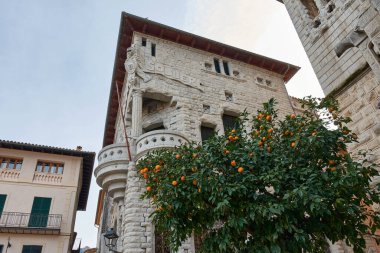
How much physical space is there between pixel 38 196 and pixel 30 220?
4.73 ft

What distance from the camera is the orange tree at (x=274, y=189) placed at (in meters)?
5.20

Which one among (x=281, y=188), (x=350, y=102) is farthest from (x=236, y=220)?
(x=350, y=102)

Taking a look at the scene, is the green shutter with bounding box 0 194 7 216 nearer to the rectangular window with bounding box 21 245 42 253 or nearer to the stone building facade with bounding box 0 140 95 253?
the stone building facade with bounding box 0 140 95 253

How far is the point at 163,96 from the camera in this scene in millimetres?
14328

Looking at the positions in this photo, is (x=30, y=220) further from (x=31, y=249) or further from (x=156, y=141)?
(x=156, y=141)

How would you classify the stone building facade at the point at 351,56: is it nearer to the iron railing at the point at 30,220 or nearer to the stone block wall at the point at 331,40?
the stone block wall at the point at 331,40

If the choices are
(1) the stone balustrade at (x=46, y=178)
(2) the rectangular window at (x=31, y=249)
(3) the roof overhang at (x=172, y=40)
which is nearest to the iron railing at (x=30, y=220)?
(2) the rectangular window at (x=31, y=249)

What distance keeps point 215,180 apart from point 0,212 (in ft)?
49.7

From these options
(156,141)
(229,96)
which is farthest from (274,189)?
(229,96)

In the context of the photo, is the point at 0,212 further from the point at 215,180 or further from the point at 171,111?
the point at 215,180

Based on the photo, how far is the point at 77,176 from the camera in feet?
59.6

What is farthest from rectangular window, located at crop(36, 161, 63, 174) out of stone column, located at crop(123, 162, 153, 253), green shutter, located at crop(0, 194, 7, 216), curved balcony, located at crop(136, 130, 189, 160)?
stone column, located at crop(123, 162, 153, 253)

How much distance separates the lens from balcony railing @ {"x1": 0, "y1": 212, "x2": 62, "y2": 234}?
15.0 metres

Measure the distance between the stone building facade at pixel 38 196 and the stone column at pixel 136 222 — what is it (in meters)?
7.80
